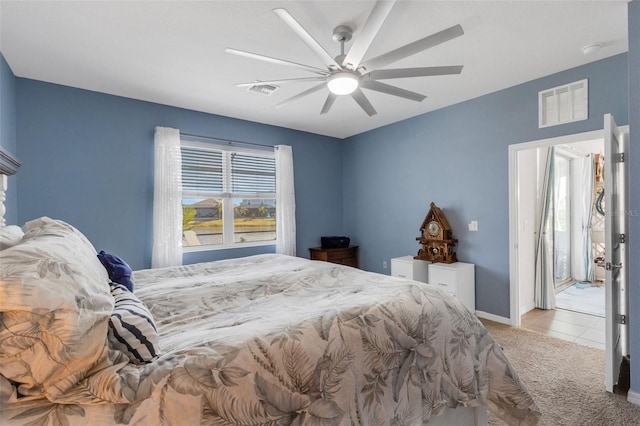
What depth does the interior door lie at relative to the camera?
6.70 feet

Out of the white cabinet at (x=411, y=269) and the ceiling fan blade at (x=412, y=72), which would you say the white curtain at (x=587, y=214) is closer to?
the white cabinet at (x=411, y=269)

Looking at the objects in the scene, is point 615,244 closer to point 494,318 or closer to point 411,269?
point 494,318

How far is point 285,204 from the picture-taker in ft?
14.5

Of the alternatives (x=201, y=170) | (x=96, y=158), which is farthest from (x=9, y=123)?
(x=201, y=170)

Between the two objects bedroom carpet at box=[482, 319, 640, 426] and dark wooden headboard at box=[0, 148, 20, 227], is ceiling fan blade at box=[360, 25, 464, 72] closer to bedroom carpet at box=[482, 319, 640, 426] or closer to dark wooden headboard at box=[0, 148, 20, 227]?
dark wooden headboard at box=[0, 148, 20, 227]

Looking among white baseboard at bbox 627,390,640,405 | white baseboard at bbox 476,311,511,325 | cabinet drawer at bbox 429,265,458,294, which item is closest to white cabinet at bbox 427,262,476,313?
cabinet drawer at bbox 429,265,458,294

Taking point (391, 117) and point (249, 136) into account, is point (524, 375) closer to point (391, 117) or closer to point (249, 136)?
point (391, 117)

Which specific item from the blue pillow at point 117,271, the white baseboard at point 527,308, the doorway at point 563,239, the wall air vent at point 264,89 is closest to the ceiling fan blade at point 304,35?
the wall air vent at point 264,89

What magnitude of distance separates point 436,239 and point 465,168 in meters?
0.95

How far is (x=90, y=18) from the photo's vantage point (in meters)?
1.99

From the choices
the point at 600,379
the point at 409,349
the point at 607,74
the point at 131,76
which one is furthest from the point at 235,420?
the point at 607,74

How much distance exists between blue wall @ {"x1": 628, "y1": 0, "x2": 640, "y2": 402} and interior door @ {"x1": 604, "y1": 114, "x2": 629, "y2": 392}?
0.10 metres

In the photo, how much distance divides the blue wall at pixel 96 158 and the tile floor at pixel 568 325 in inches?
152

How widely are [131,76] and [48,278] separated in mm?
2690
